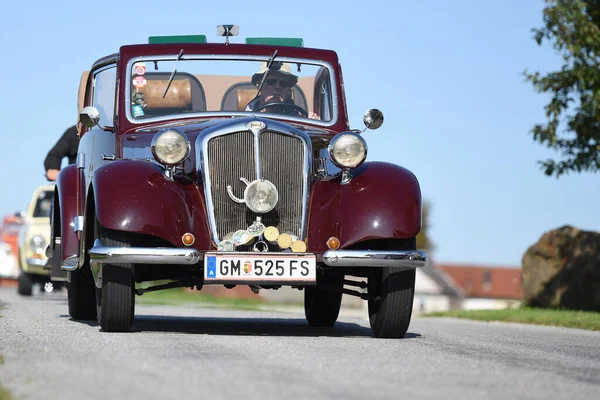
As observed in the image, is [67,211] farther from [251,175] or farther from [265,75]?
[251,175]

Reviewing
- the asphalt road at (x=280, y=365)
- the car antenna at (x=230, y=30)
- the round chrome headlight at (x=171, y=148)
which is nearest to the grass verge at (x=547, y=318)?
the asphalt road at (x=280, y=365)

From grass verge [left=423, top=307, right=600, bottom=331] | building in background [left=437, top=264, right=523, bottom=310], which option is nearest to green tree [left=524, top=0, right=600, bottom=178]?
grass verge [left=423, top=307, right=600, bottom=331]

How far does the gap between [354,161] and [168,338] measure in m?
1.86

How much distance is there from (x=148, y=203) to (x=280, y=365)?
226 centimetres

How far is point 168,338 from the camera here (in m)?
8.02

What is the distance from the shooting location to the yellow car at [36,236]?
770 inches

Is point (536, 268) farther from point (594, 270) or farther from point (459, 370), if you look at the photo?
point (459, 370)

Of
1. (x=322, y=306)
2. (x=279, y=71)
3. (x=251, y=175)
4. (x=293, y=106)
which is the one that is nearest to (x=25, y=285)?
(x=322, y=306)

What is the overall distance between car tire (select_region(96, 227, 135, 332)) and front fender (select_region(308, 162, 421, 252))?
4.31 feet

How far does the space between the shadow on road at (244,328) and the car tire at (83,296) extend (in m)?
0.45

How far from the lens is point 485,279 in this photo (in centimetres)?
10000

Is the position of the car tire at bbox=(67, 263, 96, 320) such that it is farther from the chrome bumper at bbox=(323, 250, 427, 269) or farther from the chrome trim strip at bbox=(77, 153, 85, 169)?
the chrome bumper at bbox=(323, 250, 427, 269)

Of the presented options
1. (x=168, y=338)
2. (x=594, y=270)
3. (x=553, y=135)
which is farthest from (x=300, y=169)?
(x=594, y=270)

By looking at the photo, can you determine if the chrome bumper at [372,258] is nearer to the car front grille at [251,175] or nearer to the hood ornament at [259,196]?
the car front grille at [251,175]
